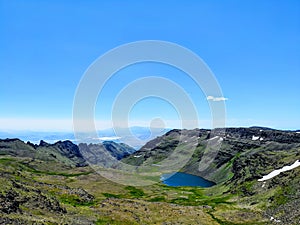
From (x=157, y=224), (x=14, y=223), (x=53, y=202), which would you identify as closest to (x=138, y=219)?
(x=157, y=224)

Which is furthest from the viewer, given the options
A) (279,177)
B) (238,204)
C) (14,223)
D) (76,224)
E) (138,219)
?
(279,177)

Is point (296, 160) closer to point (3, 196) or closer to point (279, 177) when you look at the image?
point (279, 177)

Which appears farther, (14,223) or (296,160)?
(296,160)

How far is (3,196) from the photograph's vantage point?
84.5 meters

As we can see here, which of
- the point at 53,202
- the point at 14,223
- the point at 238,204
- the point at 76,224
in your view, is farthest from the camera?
the point at 238,204

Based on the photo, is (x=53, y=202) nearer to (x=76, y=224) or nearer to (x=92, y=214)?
(x=92, y=214)

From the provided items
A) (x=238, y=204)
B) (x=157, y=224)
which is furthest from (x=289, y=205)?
(x=157, y=224)

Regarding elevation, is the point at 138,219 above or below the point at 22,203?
below

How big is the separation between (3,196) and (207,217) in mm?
71417

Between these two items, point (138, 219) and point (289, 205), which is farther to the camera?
point (289, 205)

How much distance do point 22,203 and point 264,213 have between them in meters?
88.8

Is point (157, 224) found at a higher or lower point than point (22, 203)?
lower

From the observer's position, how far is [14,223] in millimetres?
68375

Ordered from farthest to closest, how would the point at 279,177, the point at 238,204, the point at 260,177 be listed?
the point at 260,177
the point at 279,177
the point at 238,204
